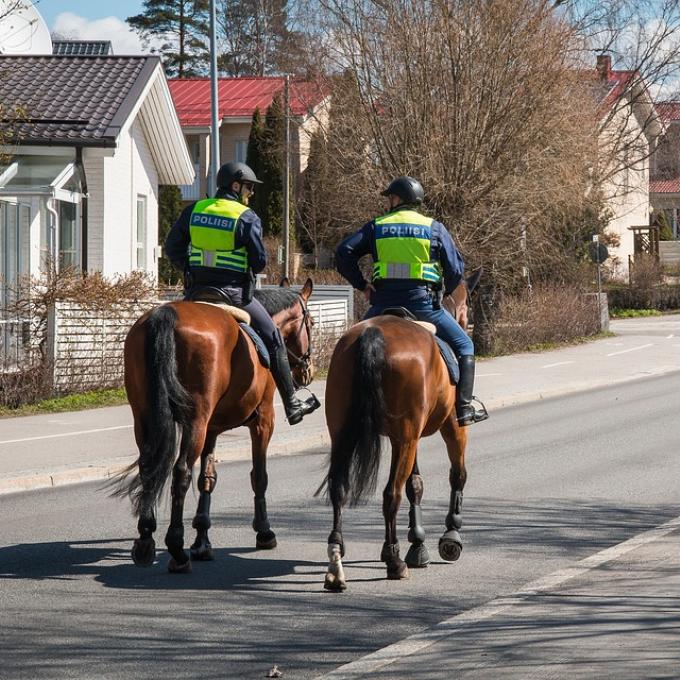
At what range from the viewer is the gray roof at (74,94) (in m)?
24.6

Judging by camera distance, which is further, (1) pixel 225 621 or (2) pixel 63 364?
(2) pixel 63 364

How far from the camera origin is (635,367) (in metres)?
27.2

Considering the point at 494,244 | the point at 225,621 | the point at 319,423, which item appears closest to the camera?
the point at 225,621

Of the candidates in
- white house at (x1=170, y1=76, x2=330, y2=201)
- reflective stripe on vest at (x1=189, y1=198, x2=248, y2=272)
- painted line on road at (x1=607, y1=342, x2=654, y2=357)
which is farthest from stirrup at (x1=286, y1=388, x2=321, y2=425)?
white house at (x1=170, y1=76, x2=330, y2=201)

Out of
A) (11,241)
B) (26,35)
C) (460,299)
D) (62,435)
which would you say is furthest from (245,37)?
(460,299)

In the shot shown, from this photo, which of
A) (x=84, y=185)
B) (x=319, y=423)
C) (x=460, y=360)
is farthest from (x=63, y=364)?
(x=460, y=360)

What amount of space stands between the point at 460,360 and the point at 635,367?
63.3 feet

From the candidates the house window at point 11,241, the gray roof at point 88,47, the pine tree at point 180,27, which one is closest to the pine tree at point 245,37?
the pine tree at point 180,27

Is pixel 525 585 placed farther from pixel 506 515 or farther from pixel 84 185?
pixel 84 185

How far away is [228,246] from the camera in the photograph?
8820 mm

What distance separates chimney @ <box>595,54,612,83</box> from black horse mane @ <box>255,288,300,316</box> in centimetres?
3315

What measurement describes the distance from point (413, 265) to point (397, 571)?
6.42ft

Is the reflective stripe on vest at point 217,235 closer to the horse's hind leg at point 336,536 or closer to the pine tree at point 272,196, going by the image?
the horse's hind leg at point 336,536

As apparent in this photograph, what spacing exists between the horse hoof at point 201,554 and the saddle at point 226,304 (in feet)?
4.55
